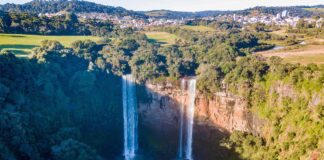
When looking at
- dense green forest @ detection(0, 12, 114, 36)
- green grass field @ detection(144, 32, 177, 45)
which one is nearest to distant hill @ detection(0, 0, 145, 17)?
dense green forest @ detection(0, 12, 114, 36)

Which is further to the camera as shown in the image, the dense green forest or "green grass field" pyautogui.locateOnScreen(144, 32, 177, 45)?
"green grass field" pyautogui.locateOnScreen(144, 32, 177, 45)

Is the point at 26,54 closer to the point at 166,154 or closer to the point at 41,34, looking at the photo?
the point at 41,34

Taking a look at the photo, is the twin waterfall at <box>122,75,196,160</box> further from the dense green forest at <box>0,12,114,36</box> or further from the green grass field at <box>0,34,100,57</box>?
the dense green forest at <box>0,12,114,36</box>

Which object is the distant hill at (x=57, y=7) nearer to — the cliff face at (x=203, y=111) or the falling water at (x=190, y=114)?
the cliff face at (x=203, y=111)

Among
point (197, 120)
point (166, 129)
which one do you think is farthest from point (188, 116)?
point (166, 129)

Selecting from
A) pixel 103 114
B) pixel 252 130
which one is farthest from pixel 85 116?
pixel 252 130

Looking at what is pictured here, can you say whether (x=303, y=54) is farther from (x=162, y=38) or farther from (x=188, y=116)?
(x=162, y=38)

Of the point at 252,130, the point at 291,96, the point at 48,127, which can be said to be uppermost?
the point at 291,96
